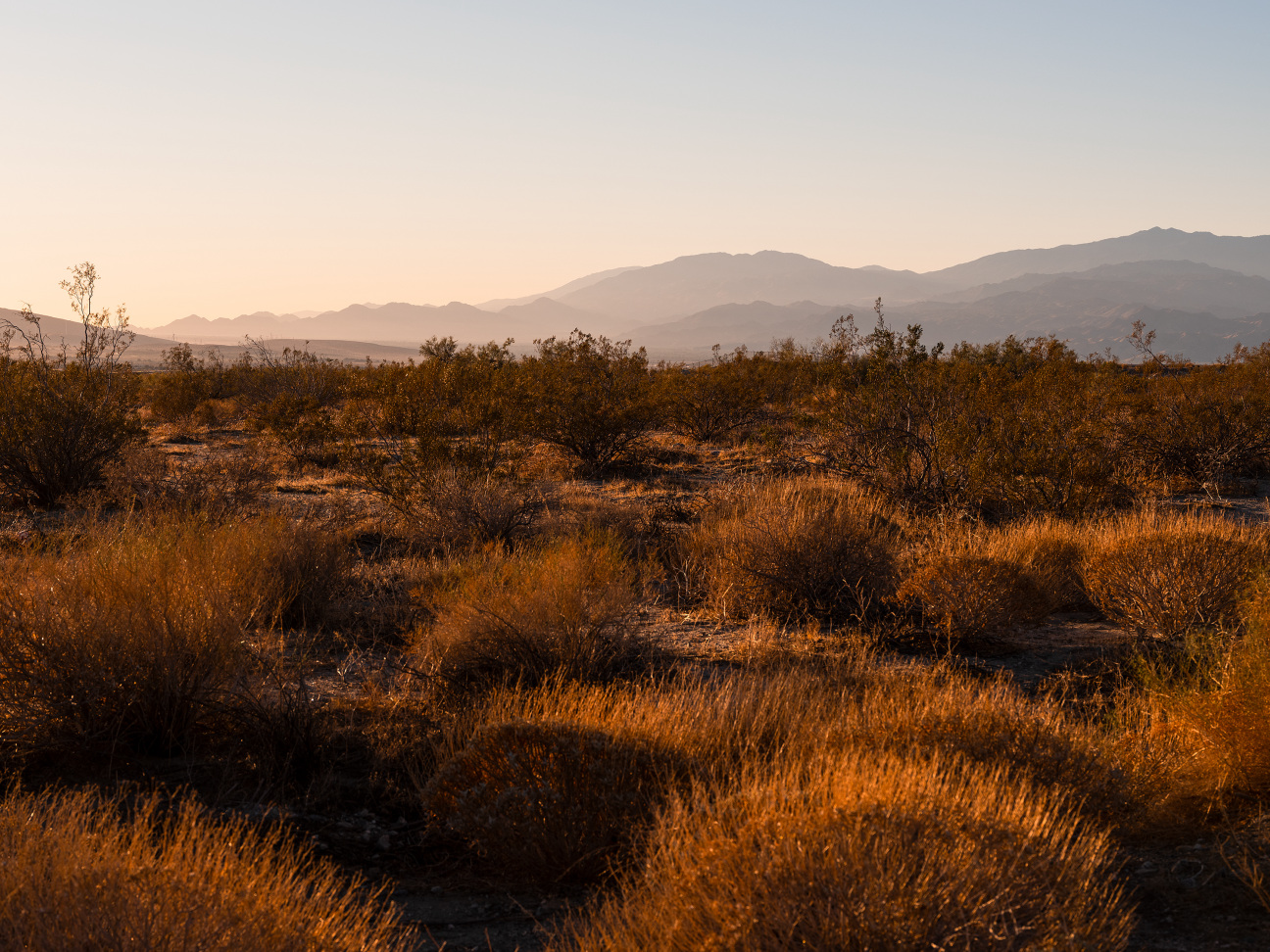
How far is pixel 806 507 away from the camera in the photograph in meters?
8.05

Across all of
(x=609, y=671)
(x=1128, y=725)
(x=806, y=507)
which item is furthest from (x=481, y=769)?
(x=806, y=507)

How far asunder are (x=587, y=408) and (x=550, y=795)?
39.3 feet

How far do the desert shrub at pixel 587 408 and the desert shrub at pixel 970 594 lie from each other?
8.45 meters

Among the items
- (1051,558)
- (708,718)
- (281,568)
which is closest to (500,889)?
(708,718)

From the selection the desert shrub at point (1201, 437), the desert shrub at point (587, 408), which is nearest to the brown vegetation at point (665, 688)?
the desert shrub at point (1201, 437)

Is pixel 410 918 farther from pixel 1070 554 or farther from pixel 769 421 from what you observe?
pixel 769 421

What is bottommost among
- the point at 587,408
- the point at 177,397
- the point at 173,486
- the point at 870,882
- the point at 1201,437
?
the point at 870,882

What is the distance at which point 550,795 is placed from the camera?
3506 mm

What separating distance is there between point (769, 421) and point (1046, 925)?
1941 centimetres

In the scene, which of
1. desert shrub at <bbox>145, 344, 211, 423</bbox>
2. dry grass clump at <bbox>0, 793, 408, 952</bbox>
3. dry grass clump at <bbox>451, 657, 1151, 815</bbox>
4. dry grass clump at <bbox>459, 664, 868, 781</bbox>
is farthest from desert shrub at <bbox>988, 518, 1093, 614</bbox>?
desert shrub at <bbox>145, 344, 211, 423</bbox>

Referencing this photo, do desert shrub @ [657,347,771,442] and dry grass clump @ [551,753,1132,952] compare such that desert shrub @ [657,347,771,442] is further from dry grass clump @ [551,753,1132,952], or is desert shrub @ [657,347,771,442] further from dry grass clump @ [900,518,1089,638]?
dry grass clump @ [551,753,1132,952]

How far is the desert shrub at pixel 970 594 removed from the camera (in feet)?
21.8

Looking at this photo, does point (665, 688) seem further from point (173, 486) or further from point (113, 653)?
point (173, 486)

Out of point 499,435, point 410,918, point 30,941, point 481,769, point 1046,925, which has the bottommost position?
point 410,918
